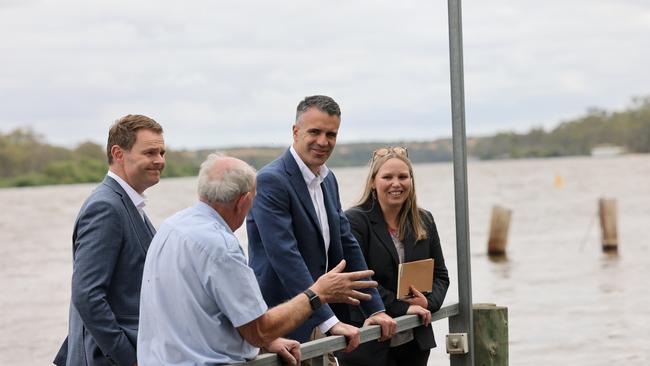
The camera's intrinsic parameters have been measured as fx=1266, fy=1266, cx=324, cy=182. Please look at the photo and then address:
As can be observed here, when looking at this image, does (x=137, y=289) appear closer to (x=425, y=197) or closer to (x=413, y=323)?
(x=413, y=323)

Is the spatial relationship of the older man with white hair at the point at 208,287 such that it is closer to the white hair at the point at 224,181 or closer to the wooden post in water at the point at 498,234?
the white hair at the point at 224,181

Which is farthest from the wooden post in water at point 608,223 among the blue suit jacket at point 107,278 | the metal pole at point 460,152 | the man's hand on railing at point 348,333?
the blue suit jacket at point 107,278

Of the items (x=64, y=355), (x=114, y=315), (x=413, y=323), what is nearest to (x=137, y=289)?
(x=114, y=315)

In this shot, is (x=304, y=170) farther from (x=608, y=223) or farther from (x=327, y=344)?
(x=608, y=223)

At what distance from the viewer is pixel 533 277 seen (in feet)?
97.8

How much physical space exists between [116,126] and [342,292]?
1022mm

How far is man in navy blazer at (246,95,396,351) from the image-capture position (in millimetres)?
4824

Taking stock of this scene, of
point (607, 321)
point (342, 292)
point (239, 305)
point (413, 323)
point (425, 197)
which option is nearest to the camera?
point (239, 305)

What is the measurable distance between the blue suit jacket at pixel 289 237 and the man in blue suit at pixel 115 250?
1.58 feet

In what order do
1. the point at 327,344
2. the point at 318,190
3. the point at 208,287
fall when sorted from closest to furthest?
the point at 208,287
the point at 327,344
the point at 318,190

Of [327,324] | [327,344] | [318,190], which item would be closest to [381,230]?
[318,190]

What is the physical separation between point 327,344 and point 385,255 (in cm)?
105

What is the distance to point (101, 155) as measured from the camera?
76.1 m

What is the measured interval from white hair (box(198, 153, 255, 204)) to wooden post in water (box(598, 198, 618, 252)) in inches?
1102
